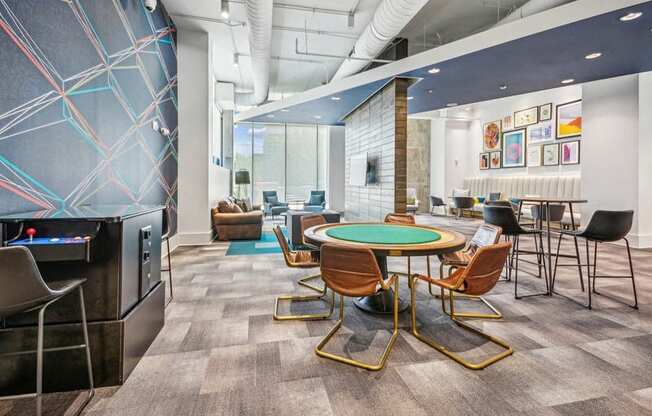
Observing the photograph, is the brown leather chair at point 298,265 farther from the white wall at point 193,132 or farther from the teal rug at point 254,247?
the white wall at point 193,132

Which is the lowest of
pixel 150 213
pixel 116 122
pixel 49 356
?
pixel 49 356

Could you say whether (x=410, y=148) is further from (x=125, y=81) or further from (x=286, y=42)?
(x=125, y=81)

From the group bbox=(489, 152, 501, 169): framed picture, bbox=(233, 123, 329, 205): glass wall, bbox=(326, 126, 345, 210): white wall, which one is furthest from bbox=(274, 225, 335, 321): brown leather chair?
bbox=(489, 152, 501, 169): framed picture

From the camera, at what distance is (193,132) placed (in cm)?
616

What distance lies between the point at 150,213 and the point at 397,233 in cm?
205

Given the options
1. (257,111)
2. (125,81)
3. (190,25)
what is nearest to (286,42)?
(190,25)

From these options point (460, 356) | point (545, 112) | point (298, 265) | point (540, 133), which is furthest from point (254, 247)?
point (545, 112)

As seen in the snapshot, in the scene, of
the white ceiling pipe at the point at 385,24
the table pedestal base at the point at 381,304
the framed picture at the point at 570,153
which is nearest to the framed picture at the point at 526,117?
the framed picture at the point at 570,153

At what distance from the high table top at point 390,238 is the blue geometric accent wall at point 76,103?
208cm

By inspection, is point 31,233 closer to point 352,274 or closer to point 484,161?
point 352,274

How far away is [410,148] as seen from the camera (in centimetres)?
1221

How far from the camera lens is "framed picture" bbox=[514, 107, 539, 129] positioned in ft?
30.3

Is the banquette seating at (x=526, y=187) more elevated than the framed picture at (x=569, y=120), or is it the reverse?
the framed picture at (x=569, y=120)

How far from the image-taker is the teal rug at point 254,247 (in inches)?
221
